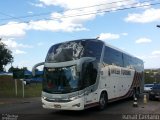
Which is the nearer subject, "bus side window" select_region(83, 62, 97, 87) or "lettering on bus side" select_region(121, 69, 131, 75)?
"bus side window" select_region(83, 62, 97, 87)

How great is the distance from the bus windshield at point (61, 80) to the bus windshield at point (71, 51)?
0.57 meters

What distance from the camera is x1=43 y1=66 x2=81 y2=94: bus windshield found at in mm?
17975

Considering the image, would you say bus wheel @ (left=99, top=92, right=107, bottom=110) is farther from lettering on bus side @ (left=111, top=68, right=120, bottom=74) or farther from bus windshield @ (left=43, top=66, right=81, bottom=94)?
bus windshield @ (left=43, top=66, right=81, bottom=94)

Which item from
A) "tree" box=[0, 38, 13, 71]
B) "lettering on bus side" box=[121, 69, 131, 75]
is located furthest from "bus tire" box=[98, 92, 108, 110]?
"tree" box=[0, 38, 13, 71]

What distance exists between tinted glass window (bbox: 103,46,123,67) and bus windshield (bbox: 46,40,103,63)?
1.78 metres

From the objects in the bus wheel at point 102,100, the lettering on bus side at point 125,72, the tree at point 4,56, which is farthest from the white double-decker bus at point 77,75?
the tree at point 4,56

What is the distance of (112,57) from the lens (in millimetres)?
22812

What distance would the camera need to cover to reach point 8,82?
65.4m

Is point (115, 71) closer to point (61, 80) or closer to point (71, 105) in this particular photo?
point (61, 80)

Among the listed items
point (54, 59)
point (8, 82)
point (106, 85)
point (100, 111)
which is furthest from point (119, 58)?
point (8, 82)

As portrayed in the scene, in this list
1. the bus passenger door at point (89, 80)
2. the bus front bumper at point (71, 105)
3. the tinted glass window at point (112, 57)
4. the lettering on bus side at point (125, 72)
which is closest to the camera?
the bus front bumper at point (71, 105)

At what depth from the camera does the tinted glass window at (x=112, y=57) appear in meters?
21.4

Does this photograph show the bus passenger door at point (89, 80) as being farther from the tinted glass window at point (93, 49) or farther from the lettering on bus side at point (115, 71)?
the lettering on bus side at point (115, 71)

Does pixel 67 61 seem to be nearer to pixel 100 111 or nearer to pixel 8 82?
pixel 100 111
